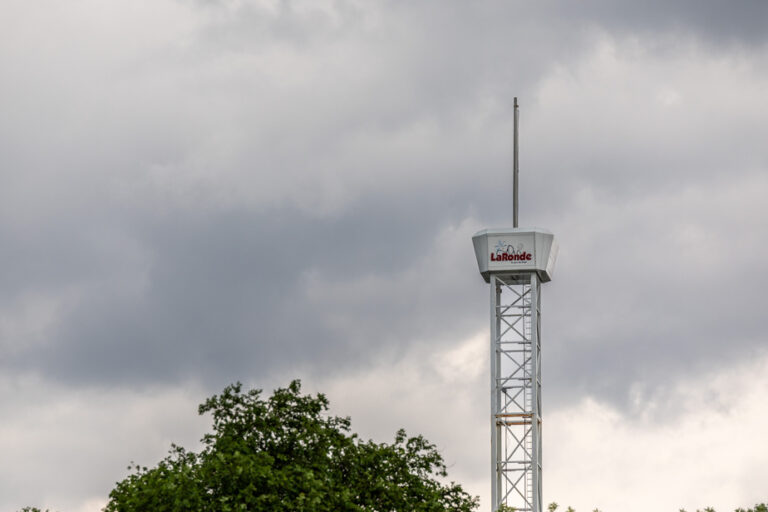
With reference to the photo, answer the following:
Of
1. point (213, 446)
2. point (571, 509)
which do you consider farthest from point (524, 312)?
point (213, 446)

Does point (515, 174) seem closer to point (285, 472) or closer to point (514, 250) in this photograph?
point (514, 250)

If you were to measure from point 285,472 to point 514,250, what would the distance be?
34335 millimetres

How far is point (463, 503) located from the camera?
61.6 metres

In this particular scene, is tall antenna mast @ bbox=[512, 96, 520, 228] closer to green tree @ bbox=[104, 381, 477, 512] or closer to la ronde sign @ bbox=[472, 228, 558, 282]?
la ronde sign @ bbox=[472, 228, 558, 282]

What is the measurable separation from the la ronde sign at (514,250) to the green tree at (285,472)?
25713 millimetres

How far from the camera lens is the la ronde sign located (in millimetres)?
85375

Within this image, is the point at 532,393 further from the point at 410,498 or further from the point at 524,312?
the point at 410,498

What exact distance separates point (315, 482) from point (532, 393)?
3241cm

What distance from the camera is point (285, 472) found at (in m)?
54.5

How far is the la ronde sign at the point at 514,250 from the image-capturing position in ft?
280

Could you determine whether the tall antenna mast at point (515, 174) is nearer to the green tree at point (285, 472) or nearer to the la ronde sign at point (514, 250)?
the la ronde sign at point (514, 250)

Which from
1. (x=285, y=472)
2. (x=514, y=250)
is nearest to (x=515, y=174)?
(x=514, y=250)

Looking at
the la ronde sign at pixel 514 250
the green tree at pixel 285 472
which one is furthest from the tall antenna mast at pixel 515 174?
the green tree at pixel 285 472

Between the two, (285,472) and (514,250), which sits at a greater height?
(514,250)
